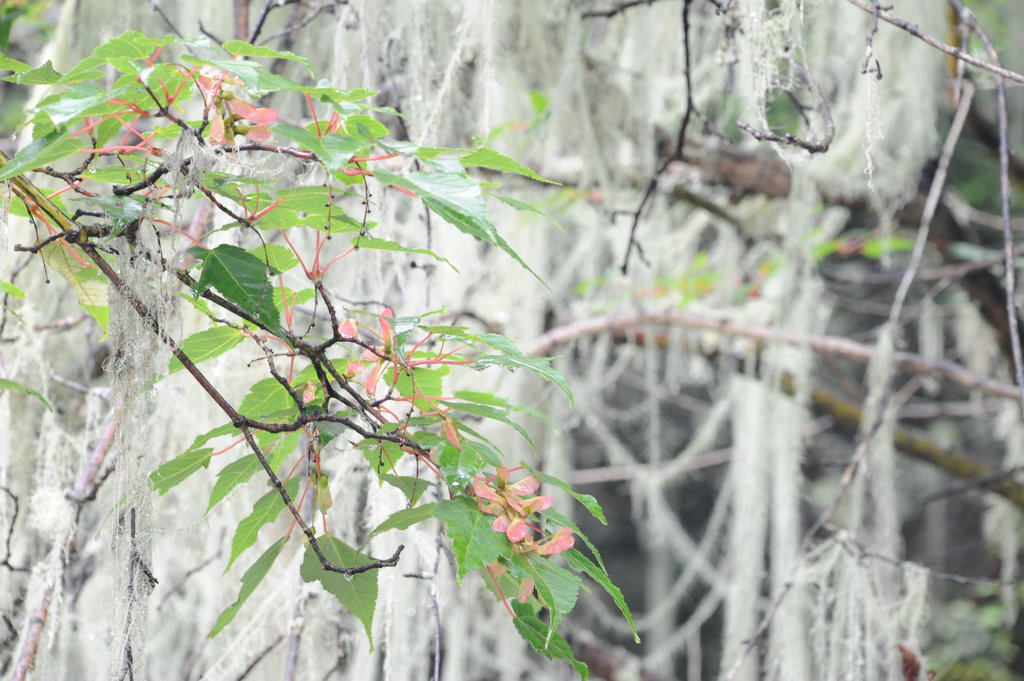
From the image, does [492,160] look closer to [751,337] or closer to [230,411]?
[230,411]

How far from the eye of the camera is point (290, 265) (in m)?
0.56

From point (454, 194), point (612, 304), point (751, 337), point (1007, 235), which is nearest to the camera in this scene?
point (454, 194)

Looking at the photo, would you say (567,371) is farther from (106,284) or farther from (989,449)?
(989,449)

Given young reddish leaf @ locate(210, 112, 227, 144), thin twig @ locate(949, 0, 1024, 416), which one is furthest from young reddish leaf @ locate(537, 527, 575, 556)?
thin twig @ locate(949, 0, 1024, 416)

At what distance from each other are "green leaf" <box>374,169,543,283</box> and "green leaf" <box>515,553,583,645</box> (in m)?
0.18

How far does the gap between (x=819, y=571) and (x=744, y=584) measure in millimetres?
694

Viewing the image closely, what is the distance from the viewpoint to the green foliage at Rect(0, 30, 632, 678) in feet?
1.40

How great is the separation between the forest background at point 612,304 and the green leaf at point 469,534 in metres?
0.23

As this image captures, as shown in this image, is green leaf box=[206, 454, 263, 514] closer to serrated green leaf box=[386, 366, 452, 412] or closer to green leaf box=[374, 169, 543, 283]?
serrated green leaf box=[386, 366, 452, 412]

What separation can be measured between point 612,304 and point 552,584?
59.8 inches

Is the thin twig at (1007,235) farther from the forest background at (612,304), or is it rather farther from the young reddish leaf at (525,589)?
Result: the young reddish leaf at (525,589)

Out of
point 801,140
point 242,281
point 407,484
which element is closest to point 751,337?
point 801,140

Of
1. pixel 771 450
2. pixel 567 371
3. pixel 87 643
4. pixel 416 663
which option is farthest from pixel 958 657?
pixel 87 643

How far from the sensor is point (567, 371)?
207 cm
